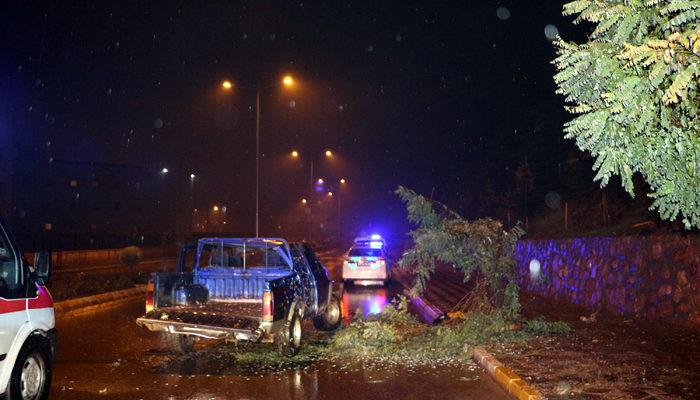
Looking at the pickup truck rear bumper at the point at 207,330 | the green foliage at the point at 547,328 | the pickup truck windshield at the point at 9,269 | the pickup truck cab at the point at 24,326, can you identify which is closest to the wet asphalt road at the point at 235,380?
the pickup truck rear bumper at the point at 207,330

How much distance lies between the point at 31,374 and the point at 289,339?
396cm

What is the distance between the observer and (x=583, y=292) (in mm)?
15984

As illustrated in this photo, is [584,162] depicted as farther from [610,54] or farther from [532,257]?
[610,54]

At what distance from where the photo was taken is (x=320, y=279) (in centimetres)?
1248

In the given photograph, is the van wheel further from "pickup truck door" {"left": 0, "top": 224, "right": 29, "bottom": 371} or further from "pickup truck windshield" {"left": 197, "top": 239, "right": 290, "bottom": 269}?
"pickup truck windshield" {"left": 197, "top": 239, "right": 290, "bottom": 269}

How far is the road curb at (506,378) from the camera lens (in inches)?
279

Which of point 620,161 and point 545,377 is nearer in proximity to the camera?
point 620,161

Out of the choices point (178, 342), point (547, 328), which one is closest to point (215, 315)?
point (178, 342)

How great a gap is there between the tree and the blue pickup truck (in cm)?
597

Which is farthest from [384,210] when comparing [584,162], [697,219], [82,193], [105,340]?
[697,219]

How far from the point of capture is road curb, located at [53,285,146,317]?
1597 centimetres

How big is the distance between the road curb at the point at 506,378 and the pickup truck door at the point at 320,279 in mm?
3558

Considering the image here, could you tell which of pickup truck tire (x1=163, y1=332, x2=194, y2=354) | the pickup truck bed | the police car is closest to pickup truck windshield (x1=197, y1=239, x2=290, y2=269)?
the pickup truck bed

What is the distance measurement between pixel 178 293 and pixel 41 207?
190 feet
